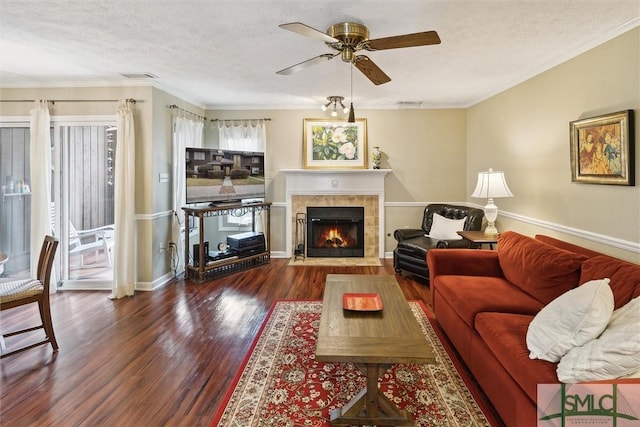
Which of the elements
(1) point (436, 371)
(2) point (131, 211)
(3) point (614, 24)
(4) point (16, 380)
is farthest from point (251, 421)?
(3) point (614, 24)

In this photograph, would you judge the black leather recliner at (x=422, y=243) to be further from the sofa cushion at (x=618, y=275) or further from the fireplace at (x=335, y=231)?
the sofa cushion at (x=618, y=275)

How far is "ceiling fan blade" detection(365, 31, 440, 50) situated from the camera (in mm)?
2080

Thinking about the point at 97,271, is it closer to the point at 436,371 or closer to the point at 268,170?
the point at 268,170

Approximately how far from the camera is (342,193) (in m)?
5.67

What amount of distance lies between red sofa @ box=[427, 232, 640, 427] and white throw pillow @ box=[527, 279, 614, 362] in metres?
0.07

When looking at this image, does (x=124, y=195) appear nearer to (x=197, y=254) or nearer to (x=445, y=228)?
(x=197, y=254)

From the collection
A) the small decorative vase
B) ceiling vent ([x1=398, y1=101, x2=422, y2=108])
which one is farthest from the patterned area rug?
ceiling vent ([x1=398, y1=101, x2=422, y2=108])

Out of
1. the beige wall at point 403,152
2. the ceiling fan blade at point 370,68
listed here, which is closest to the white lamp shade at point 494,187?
the ceiling fan blade at point 370,68

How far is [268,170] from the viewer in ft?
18.9

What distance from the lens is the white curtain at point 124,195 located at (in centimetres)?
398

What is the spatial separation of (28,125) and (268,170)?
3191 millimetres

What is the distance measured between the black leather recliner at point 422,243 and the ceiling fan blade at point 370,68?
2.20 meters
